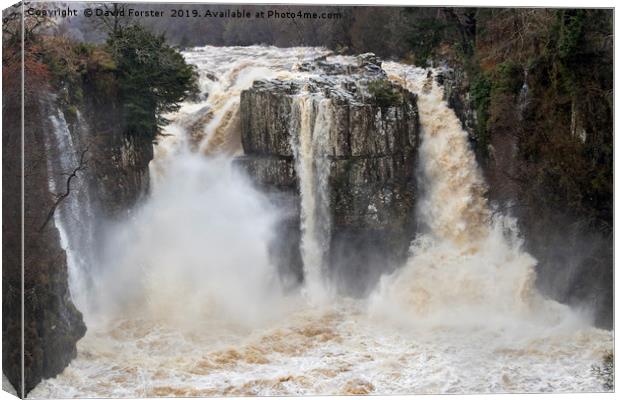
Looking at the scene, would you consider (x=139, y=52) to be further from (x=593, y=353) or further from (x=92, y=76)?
(x=593, y=353)

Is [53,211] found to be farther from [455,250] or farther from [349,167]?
[455,250]

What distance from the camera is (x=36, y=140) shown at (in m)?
12.3

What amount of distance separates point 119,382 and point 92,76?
3722 millimetres

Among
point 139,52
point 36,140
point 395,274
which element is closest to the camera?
point 36,140

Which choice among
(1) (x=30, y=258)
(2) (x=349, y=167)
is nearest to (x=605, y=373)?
(2) (x=349, y=167)

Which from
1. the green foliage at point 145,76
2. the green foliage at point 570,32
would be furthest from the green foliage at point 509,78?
the green foliage at point 145,76

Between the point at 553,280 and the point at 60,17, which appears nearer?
the point at 60,17

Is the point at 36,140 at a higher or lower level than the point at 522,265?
higher

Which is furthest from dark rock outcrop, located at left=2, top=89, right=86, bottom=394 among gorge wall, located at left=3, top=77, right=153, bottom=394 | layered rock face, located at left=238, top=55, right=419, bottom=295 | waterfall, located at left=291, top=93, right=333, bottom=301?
waterfall, located at left=291, top=93, right=333, bottom=301

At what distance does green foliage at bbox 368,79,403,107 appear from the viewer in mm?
13758

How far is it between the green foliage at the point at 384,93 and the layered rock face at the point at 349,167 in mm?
16

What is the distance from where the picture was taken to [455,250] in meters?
14.1

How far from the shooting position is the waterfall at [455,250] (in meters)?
13.5

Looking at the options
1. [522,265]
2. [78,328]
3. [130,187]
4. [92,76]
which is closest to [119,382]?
[78,328]
